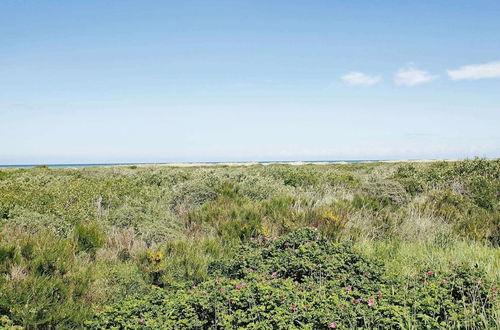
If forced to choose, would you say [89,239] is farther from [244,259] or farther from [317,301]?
[317,301]

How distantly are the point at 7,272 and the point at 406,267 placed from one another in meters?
6.03

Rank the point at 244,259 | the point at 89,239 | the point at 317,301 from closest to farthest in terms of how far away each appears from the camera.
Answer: the point at 317,301
the point at 244,259
the point at 89,239

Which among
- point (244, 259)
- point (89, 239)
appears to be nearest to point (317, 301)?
point (244, 259)

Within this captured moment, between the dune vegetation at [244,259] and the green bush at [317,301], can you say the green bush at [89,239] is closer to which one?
the dune vegetation at [244,259]

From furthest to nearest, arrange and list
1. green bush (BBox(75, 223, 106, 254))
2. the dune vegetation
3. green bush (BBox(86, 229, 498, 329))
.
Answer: green bush (BBox(75, 223, 106, 254))
the dune vegetation
green bush (BBox(86, 229, 498, 329))

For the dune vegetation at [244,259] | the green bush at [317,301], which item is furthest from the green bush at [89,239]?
Result: the green bush at [317,301]

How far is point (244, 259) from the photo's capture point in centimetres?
568

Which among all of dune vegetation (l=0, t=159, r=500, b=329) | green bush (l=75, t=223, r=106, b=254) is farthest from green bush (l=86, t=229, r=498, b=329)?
green bush (l=75, t=223, r=106, b=254)

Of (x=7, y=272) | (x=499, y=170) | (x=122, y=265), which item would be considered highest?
(x=499, y=170)

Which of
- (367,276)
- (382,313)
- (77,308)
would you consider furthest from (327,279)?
(77,308)

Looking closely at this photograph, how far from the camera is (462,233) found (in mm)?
8688

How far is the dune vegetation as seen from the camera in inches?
154

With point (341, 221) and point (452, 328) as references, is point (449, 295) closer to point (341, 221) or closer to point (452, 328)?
point (452, 328)

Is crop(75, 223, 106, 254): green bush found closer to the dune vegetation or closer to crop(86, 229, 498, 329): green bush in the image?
the dune vegetation
